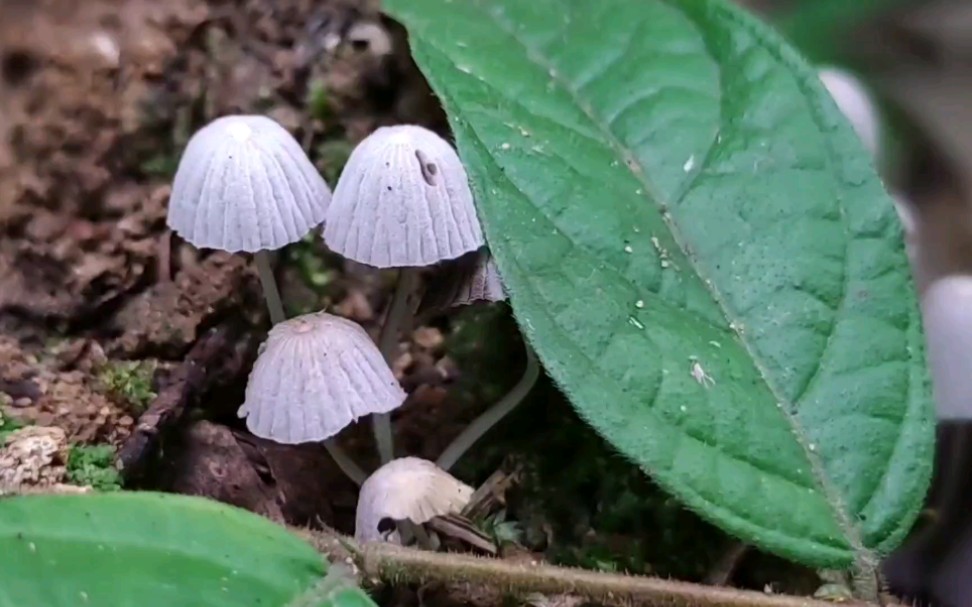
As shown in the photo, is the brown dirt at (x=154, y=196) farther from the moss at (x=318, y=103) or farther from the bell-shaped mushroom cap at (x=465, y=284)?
the bell-shaped mushroom cap at (x=465, y=284)

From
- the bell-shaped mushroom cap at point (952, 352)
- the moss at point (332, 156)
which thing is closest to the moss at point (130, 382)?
the moss at point (332, 156)

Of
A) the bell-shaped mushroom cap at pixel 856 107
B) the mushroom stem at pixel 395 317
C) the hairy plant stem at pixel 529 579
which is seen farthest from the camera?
the bell-shaped mushroom cap at pixel 856 107

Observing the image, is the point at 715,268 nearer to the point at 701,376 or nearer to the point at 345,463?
the point at 701,376

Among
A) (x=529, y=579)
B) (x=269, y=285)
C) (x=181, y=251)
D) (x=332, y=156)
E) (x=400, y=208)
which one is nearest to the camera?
(x=529, y=579)

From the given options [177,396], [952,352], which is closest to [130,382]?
[177,396]

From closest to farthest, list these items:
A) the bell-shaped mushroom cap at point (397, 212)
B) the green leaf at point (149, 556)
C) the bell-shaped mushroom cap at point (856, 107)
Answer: the green leaf at point (149, 556) < the bell-shaped mushroom cap at point (397, 212) < the bell-shaped mushroom cap at point (856, 107)

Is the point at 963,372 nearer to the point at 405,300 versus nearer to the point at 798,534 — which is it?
the point at 798,534
